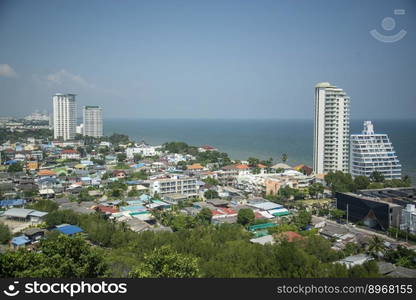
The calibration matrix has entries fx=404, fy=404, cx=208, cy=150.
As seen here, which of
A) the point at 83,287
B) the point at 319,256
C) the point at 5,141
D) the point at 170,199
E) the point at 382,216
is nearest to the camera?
the point at 83,287

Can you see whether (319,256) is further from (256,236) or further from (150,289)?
(150,289)

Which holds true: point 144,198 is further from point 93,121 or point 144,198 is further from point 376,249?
point 93,121

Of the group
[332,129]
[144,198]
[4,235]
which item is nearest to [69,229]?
[4,235]

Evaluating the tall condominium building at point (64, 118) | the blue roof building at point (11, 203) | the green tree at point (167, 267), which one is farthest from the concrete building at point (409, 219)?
the tall condominium building at point (64, 118)

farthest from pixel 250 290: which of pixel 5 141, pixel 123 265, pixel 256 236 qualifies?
pixel 5 141

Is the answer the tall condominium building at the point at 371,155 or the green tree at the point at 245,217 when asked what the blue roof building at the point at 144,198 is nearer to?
the green tree at the point at 245,217

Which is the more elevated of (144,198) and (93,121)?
(93,121)
